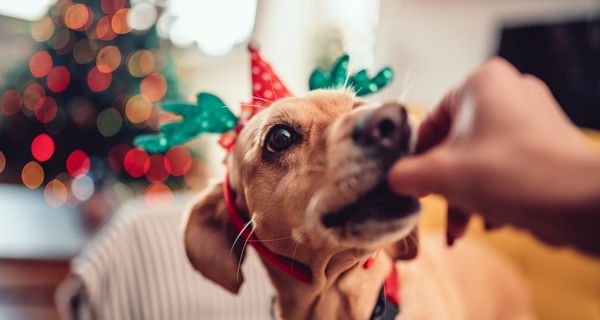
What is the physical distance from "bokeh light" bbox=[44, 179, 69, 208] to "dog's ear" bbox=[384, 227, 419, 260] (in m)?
2.86

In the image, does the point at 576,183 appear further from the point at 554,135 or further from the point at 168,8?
the point at 168,8

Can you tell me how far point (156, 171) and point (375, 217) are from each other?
261cm

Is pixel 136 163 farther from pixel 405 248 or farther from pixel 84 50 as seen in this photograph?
pixel 405 248

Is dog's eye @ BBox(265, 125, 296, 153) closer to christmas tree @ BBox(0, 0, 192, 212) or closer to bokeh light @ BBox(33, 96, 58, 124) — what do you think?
christmas tree @ BBox(0, 0, 192, 212)

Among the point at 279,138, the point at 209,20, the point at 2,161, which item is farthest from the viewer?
the point at 2,161

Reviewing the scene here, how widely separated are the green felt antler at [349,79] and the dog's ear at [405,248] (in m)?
0.32

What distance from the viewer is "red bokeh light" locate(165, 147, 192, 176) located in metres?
3.04

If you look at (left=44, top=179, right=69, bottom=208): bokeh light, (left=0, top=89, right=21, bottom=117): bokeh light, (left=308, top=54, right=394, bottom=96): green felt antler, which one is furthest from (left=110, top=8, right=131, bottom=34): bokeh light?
(left=308, top=54, right=394, bottom=96): green felt antler

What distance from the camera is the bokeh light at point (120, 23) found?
273 cm

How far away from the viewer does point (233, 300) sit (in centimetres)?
153

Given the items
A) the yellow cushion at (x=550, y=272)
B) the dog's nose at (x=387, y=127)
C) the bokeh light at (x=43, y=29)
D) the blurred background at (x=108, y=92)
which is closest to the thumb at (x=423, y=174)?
the dog's nose at (x=387, y=127)

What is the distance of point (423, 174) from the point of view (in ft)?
1.40

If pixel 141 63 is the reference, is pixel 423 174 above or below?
above

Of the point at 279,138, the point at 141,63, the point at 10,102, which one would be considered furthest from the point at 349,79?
the point at 10,102
